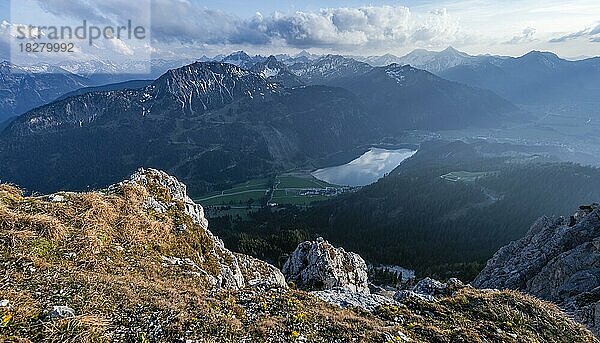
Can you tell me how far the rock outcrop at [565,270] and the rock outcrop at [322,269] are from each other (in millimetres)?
19234

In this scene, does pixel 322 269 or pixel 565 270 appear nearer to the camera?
pixel 565 270

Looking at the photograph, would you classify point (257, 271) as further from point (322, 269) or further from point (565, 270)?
point (565, 270)

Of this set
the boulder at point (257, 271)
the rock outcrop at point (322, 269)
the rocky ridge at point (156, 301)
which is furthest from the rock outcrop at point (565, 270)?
the boulder at point (257, 271)

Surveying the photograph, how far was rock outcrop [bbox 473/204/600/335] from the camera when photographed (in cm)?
3353

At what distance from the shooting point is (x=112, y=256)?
65.0 feet

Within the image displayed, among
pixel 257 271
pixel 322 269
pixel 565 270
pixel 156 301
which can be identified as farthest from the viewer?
pixel 322 269

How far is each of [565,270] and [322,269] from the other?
29798mm

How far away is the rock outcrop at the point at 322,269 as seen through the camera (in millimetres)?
48875

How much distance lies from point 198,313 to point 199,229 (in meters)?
19.7

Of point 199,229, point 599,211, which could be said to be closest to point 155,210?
point 199,229

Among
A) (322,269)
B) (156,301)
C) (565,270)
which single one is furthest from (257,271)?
(565,270)

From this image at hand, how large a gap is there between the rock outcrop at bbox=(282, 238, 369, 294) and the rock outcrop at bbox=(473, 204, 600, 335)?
19234 mm

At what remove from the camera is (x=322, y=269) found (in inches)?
1991

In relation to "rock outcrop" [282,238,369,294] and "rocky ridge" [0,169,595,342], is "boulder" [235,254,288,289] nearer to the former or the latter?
"rock outcrop" [282,238,369,294]
